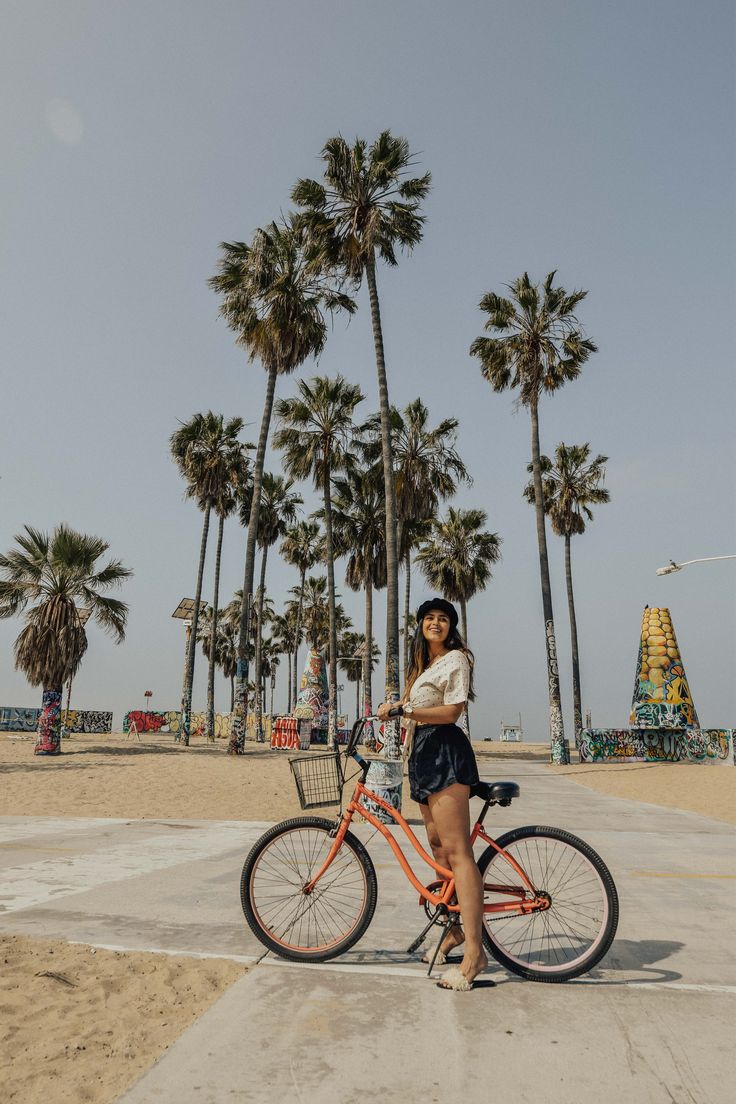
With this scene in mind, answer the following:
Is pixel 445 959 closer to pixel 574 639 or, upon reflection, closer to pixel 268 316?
pixel 268 316

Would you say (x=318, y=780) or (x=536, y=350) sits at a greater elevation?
(x=536, y=350)

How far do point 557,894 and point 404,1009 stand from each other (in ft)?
3.29

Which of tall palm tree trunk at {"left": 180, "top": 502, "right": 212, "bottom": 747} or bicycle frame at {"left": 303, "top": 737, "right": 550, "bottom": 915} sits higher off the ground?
tall palm tree trunk at {"left": 180, "top": 502, "right": 212, "bottom": 747}

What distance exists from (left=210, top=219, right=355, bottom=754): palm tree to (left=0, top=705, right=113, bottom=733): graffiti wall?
79.7ft

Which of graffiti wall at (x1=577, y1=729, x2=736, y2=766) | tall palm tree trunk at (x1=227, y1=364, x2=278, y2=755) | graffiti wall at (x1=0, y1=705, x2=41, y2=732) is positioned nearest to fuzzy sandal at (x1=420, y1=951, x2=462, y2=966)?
tall palm tree trunk at (x1=227, y1=364, x2=278, y2=755)

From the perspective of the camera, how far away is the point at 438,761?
11.1 feet

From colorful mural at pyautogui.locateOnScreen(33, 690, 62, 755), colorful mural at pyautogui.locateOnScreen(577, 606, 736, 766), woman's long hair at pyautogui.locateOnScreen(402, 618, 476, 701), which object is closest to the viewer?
woman's long hair at pyautogui.locateOnScreen(402, 618, 476, 701)

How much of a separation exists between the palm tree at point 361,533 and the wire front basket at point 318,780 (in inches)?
1253

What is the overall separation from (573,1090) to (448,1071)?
41 centimetres

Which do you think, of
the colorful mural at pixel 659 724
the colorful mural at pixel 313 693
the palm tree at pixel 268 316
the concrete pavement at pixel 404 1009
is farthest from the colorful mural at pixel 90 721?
the concrete pavement at pixel 404 1009

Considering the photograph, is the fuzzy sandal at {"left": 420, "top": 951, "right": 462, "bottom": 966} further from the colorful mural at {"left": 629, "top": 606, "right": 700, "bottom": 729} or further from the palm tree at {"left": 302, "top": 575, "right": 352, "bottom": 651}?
the palm tree at {"left": 302, "top": 575, "right": 352, "bottom": 651}

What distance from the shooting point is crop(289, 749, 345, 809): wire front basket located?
3.61 metres

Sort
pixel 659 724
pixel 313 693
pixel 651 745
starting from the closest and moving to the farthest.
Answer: pixel 659 724
pixel 651 745
pixel 313 693

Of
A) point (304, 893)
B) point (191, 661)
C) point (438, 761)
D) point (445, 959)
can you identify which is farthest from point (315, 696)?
point (438, 761)
